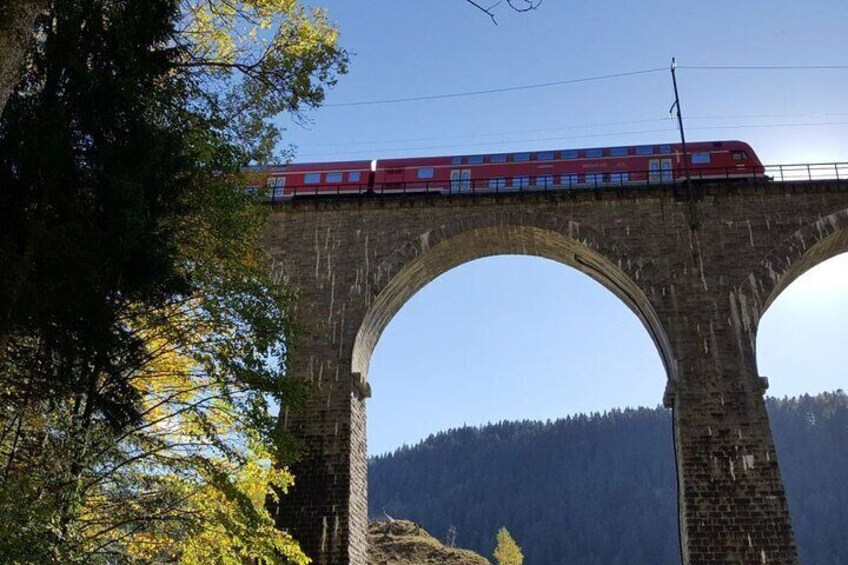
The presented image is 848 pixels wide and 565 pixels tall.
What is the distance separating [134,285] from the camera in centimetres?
1005

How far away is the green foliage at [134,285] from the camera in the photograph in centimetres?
939

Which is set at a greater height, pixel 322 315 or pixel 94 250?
pixel 322 315

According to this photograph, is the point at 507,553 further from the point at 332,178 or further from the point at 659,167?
the point at 659,167

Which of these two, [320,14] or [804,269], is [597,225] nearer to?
[804,269]

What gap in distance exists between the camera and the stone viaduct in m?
17.6

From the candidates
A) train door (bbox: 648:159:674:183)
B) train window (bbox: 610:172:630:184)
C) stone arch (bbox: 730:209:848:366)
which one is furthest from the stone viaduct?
train window (bbox: 610:172:630:184)

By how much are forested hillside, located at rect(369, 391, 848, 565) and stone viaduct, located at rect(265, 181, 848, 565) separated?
118054 millimetres

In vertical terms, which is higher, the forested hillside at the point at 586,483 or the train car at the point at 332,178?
the forested hillside at the point at 586,483

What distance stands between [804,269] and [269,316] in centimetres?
1524

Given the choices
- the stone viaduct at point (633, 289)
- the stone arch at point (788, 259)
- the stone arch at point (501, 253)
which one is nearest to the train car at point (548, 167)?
the stone arch at point (501, 253)

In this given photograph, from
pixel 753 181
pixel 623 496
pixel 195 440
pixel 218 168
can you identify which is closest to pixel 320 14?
pixel 218 168

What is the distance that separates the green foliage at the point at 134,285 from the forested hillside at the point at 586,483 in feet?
416

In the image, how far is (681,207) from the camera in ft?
68.4

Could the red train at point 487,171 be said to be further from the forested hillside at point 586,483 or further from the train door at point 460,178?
the forested hillside at point 586,483
